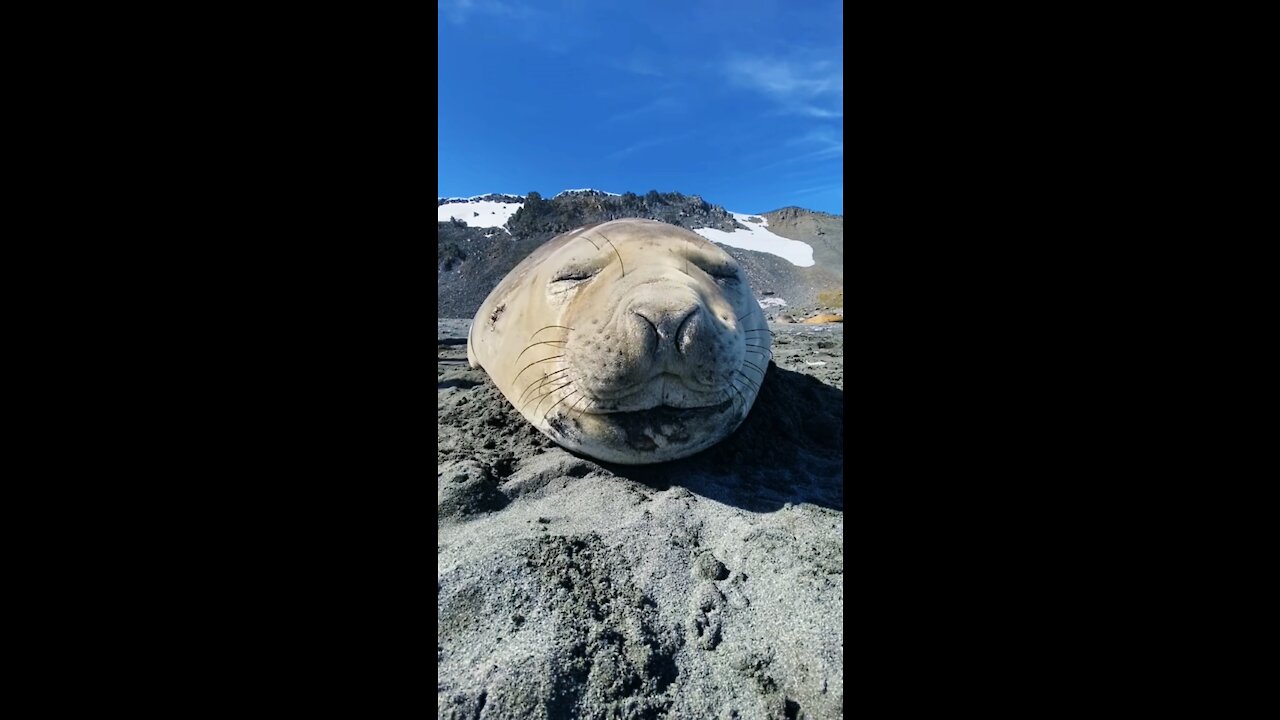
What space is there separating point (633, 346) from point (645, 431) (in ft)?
1.21

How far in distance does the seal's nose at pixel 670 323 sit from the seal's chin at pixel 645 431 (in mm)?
289

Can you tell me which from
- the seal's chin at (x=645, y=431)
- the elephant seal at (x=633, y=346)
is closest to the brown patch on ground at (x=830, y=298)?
the elephant seal at (x=633, y=346)

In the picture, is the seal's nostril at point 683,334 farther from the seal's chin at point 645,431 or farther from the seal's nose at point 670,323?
the seal's chin at point 645,431

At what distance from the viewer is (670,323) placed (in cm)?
204

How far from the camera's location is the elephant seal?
2082mm

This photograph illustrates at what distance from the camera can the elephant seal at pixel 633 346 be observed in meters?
2.08

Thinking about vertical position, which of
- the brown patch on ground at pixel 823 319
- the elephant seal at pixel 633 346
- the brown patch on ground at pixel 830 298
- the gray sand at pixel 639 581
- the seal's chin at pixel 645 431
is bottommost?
the gray sand at pixel 639 581
